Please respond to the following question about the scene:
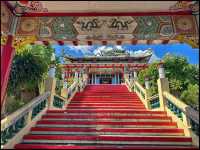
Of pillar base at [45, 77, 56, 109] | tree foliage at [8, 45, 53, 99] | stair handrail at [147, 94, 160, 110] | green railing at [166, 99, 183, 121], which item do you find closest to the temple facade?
tree foliage at [8, 45, 53, 99]

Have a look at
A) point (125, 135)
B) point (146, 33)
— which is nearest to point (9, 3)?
point (146, 33)

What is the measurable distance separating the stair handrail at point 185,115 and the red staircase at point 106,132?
175 mm

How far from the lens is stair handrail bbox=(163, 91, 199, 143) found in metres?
5.15

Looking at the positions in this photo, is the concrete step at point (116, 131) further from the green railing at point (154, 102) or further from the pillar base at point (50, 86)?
the green railing at point (154, 102)

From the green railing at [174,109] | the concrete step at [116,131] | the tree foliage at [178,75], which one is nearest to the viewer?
the concrete step at [116,131]

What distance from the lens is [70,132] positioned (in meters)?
5.75

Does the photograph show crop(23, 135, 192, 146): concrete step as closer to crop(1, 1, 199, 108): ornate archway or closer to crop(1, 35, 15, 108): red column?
crop(1, 35, 15, 108): red column

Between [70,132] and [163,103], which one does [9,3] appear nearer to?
[70,132]

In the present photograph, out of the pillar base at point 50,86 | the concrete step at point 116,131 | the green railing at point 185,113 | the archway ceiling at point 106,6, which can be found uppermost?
the archway ceiling at point 106,6

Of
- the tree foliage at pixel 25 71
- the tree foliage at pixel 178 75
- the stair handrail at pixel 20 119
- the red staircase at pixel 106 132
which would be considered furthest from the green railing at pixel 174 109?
the tree foliage at pixel 178 75

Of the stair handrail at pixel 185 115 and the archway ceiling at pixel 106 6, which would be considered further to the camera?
the archway ceiling at pixel 106 6

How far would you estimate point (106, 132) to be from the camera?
225 inches

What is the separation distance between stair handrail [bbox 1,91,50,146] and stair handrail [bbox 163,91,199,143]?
13.1 feet

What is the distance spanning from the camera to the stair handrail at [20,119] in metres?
4.94
